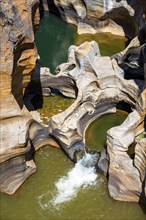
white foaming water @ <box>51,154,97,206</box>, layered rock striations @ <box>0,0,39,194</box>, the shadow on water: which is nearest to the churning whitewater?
white foaming water @ <box>51,154,97,206</box>

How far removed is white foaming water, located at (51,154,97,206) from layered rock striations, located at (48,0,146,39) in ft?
32.3

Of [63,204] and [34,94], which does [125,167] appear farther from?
[34,94]

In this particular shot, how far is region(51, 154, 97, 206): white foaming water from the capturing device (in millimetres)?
17984

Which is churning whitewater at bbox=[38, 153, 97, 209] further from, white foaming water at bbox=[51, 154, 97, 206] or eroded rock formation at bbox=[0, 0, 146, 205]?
eroded rock formation at bbox=[0, 0, 146, 205]

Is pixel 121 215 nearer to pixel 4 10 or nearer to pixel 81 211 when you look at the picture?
pixel 81 211

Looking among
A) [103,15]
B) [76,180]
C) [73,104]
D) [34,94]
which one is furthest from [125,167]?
[103,15]

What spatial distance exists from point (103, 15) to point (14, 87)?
12.3 m

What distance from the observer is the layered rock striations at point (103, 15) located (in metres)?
26.6

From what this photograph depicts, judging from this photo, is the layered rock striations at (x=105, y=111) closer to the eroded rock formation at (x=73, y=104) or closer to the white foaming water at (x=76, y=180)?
the eroded rock formation at (x=73, y=104)

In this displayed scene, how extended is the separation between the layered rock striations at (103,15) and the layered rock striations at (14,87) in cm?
934

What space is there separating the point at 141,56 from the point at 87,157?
21.6 ft

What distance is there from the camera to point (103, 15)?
93.0ft

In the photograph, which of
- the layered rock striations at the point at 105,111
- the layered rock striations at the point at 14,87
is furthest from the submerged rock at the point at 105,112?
the layered rock striations at the point at 14,87

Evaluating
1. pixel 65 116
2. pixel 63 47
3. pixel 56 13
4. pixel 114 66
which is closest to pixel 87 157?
pixel 65 116
